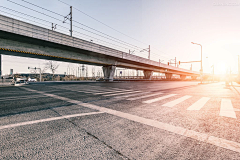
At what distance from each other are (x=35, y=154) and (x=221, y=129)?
12.6 feet

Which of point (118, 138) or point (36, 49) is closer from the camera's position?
point (118, 138)

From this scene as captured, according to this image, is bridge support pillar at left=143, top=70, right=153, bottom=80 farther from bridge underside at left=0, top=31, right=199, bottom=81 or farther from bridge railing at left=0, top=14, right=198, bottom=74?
bridge underside at left=0, top=31, right=199, bottom=81

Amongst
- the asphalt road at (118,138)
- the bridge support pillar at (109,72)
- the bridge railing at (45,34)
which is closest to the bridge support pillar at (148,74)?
the bridge support pillar at (109,72)

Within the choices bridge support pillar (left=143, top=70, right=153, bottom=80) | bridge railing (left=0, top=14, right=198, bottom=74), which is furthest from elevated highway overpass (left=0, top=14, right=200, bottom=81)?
bridge support pillar (left=143, top=70, right=153, bottom=80)

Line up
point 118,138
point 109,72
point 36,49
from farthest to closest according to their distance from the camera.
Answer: point 109,72 → point 36,49 → point 118,138

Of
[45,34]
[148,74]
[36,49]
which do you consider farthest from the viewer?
[148,74]

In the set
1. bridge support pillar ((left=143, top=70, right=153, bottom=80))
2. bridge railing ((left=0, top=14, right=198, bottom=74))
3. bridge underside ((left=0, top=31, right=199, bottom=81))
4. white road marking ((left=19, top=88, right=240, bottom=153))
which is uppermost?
bridge railing ((left=0, top=14, right=198, bottom=74))

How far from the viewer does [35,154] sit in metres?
1.78

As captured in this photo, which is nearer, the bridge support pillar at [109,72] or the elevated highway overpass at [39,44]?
the elevated highway overpass at [39,44]

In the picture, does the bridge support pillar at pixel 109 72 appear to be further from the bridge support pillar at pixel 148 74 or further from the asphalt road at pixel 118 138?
the asphalt road at pixel 118 138

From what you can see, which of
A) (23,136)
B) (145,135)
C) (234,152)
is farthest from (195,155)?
(23,136)

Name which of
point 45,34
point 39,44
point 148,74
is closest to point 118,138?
point 45,34

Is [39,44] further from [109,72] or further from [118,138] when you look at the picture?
[118,138]

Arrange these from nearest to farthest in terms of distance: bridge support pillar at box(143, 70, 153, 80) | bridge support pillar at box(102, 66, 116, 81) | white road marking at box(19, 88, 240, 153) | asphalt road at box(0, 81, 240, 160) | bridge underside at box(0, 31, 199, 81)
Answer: asphalt road at box(0, 81, 240, 160)
white road marking at box(19, 88, 240, 153)
bridge underside at box(0, 31, 199, 81)
bridge support pillar at box(102, 66, 116, 81)
bridge support pillar at box(143, 70, 153, 80)
